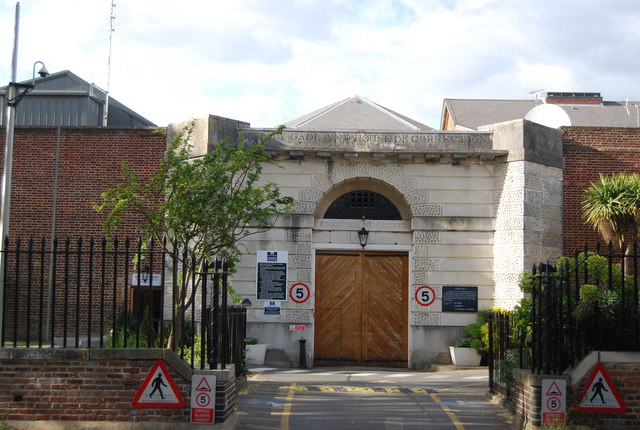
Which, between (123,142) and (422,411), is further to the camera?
(123,142)

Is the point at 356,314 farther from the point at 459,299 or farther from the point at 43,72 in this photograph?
the point at 43,72

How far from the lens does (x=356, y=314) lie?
66.3 feet

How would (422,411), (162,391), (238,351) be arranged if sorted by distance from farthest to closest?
(238,351)
(422,411)
(162,391)

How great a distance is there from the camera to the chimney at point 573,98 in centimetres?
3731

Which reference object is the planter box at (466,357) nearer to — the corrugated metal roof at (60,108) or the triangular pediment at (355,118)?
the triangular pediment at (355,118)

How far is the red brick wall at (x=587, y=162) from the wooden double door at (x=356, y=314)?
4401 mm

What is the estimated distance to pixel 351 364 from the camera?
66.1 ft

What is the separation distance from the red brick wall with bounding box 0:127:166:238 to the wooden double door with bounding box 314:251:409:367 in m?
5.09

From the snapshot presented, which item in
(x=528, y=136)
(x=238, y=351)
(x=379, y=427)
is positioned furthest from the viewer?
(x=528, y=136)

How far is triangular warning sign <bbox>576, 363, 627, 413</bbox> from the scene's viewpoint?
9.79 m

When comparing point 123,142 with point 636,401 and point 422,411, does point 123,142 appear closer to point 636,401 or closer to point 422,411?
point 422,411

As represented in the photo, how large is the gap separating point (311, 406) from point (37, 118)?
59.6 ft

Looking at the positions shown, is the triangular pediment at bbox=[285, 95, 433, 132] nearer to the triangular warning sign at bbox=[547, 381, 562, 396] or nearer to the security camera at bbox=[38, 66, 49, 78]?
the security camera at bbox=[38, 66, 49, 78]

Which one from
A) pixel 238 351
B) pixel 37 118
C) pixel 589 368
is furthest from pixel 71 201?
pixel 589 368
